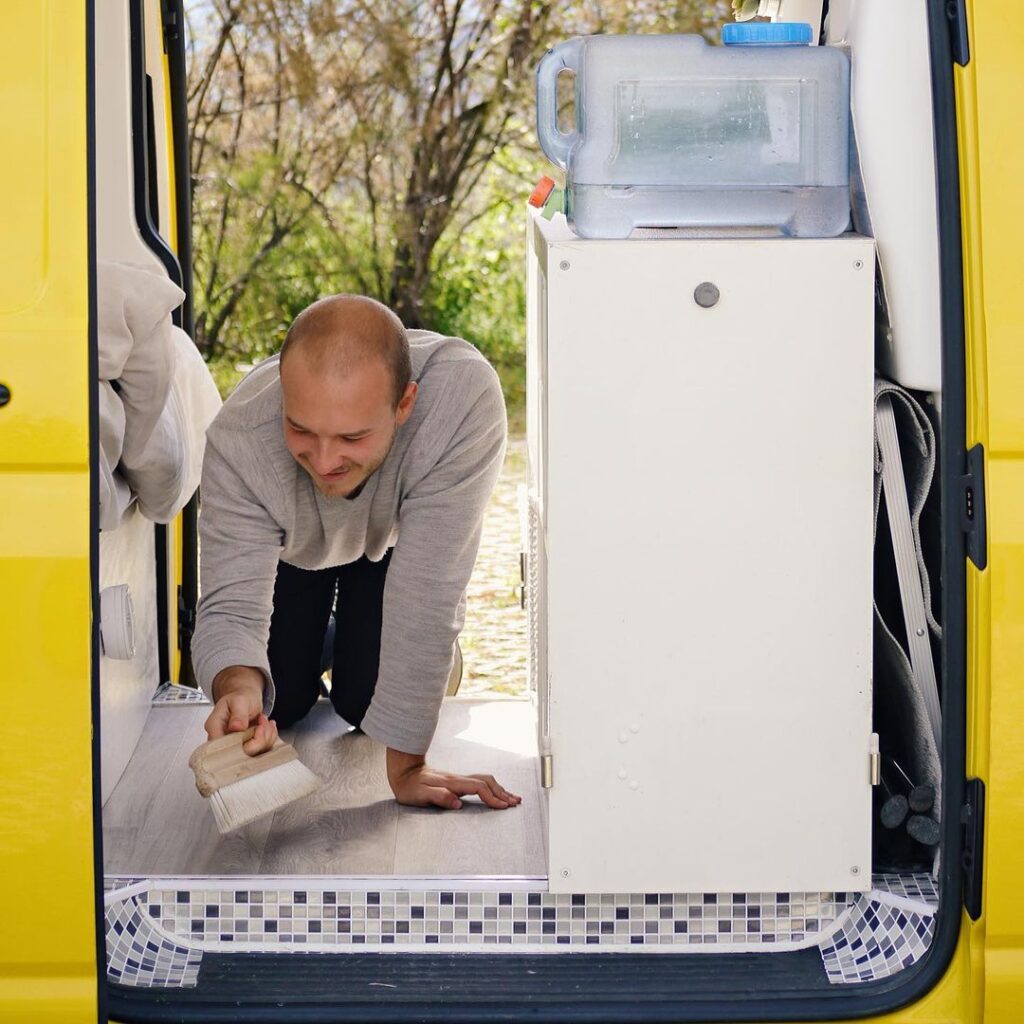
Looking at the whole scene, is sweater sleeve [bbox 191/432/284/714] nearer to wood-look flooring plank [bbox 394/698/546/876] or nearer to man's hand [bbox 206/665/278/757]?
man's hand [bbox 206/665/278/757]

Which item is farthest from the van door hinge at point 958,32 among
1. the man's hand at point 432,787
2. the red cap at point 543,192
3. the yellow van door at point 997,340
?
the man's hand at point 432,787

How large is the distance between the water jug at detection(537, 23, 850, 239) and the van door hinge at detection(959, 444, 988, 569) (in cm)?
51

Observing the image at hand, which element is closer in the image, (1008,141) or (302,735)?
(1008,141)

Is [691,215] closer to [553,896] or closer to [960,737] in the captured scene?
[960,737]

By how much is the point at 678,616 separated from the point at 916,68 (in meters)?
0.89

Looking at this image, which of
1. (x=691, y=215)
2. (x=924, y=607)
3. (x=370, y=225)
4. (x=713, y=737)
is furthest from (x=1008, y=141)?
(x=370, y=225)

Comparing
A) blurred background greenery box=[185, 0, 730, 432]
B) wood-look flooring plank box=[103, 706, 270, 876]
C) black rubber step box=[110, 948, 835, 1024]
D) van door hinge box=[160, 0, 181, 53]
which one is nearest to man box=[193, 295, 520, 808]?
wood-look flooring plank box=[103, 706, 270, 876]

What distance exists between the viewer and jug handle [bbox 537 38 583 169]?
2.43m

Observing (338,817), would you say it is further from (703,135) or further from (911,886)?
(703,135)

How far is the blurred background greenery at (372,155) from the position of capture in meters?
9.44

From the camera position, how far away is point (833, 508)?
2244 millimetres

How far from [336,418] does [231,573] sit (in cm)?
39

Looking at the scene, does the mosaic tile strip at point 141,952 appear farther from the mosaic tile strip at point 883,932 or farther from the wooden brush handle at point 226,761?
the mosaic tile strip at point 883,932

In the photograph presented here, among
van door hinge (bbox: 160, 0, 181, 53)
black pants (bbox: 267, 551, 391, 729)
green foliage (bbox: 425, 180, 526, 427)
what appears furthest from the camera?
green foliage (bbox: 425, 180, 526, 427)
